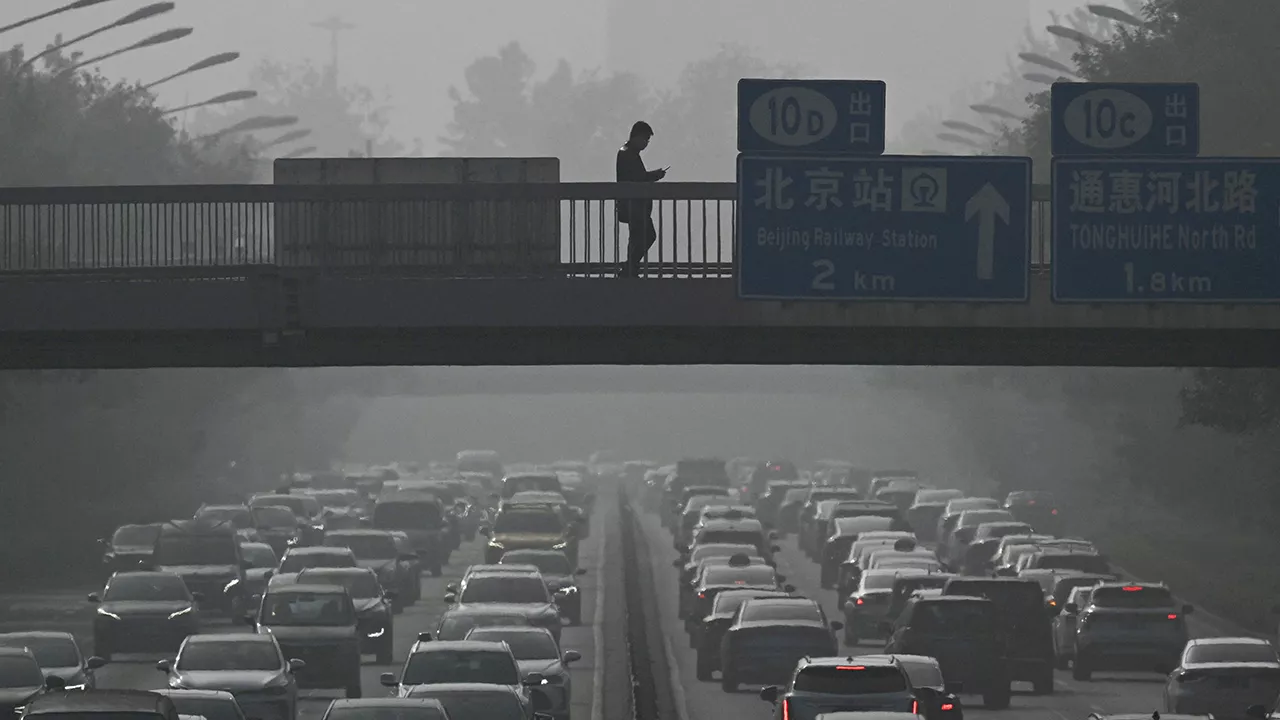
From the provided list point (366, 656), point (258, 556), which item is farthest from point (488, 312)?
point (258, 556)

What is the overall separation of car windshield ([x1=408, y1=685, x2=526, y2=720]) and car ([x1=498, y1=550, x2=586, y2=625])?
23.3 meters

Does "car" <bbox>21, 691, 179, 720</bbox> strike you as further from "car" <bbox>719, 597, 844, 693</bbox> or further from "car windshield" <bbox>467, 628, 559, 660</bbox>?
"car" <bbox>719, 597, 844, 693</bbox>

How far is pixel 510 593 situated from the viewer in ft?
145

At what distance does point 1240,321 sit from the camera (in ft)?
99.7

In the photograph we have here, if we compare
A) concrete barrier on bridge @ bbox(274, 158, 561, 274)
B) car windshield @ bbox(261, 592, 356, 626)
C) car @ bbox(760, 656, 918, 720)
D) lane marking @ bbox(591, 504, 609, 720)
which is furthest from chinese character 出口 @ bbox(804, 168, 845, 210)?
car windshield @ bbox(261, 592, 356, 626)

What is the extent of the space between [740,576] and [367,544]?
1053 centimetres

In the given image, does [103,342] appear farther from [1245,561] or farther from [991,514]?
[1245,561]

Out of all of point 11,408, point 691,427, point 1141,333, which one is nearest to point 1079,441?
point 11,408

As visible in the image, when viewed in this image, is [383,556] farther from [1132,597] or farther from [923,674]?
[923,674]

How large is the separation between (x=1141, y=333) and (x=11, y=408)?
44111 mm

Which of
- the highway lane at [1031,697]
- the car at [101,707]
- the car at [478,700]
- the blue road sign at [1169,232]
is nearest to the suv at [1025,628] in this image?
the highway lane at [1031,697]

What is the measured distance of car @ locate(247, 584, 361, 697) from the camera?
1481 inches

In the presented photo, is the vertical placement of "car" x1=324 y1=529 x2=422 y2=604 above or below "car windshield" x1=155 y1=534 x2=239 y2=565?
below

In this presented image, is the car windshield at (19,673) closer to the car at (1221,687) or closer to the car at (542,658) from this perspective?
the car at (542,658)
